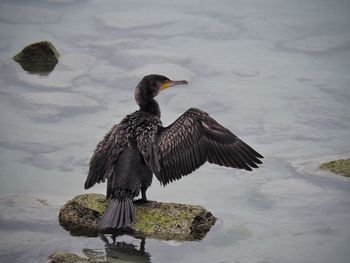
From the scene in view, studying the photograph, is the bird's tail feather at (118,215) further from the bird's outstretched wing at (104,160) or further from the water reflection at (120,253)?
the bird's outstretched wing at (104,160)

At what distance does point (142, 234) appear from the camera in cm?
569

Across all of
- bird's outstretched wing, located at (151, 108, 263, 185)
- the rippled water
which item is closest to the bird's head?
bird's outstretched wing, located at (151, 108, 263, 185)

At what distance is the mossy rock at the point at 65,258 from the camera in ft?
16.1

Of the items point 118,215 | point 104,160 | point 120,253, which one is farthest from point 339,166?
point 120,253

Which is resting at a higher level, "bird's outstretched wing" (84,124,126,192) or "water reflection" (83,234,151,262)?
"bird's outstretched wing" (84,124,126,192)

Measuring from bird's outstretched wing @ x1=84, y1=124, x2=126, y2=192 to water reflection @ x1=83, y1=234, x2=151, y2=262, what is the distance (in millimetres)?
558

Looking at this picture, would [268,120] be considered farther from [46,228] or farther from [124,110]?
[46,228]

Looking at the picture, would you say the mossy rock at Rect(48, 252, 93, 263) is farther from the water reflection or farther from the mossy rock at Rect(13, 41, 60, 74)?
the mossy rock at Rect(13, 41, 60, 74)

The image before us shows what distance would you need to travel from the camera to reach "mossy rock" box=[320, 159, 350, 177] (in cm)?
694

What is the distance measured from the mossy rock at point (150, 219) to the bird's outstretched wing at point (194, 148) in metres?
0.34

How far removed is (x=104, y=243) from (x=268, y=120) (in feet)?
10.7

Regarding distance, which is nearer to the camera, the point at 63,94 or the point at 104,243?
the point at 104,243

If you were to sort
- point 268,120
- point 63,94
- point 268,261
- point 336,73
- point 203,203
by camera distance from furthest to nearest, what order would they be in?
point 336,73 < point 63,94 < point 268,120 < point 203,203 < point 268,261

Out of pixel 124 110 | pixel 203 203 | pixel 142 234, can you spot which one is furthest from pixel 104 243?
pixel 124 110
